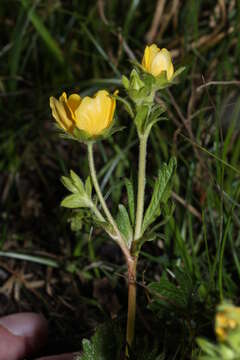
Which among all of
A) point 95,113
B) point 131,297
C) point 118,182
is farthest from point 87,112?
point 118,182

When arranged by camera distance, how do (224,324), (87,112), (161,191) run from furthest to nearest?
(161,191) < (87,112) < (224,324)

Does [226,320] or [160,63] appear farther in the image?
[160,63]

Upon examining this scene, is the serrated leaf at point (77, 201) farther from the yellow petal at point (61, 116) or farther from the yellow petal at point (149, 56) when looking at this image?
the yellow petal at point (149, 56)

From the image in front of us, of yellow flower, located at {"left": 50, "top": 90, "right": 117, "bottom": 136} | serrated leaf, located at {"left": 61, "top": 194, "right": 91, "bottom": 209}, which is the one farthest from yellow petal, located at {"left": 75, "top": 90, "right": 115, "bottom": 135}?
serrated leaf, located at {"left": 61, "top": 194, "right": 91, "bottom": 209}

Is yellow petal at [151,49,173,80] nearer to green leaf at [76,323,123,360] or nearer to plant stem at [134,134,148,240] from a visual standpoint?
plant stem at [134,134,148,240]

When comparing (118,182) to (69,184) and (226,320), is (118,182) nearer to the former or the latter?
(69,184)

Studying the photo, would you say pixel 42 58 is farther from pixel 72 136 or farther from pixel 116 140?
pixel 72 136
